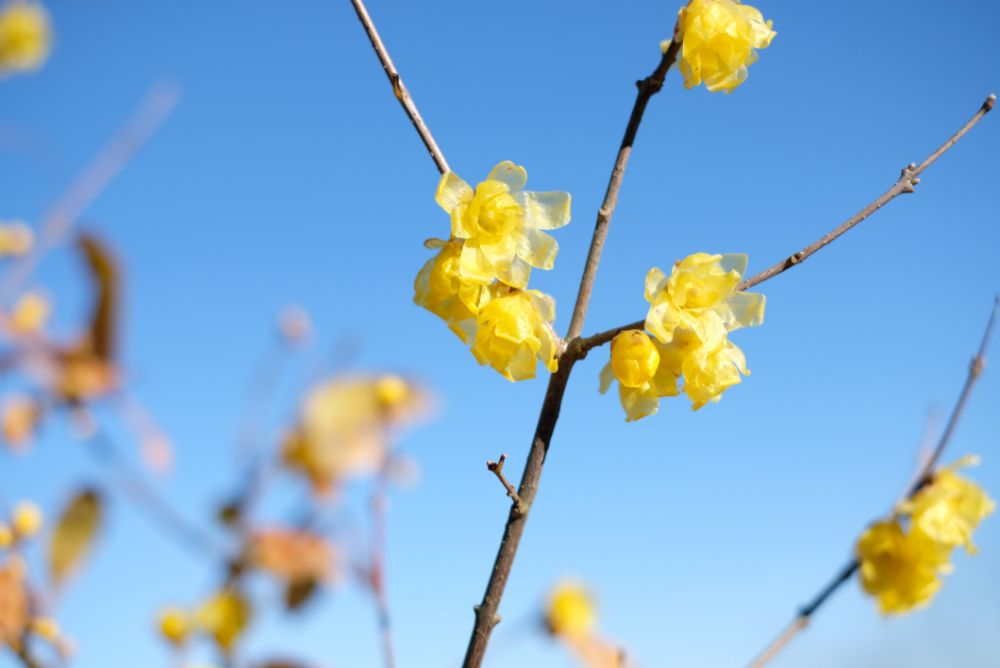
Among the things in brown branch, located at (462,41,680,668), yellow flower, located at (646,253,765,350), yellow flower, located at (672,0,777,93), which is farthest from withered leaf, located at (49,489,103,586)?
yellow flower, located at (672,0,777,93)

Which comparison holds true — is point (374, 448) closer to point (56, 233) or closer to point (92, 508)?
point (92, 508)

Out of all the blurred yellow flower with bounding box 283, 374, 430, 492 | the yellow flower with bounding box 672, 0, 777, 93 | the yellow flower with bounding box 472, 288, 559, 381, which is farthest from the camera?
the yellow flower with bounding box 672, 0, 777, 93

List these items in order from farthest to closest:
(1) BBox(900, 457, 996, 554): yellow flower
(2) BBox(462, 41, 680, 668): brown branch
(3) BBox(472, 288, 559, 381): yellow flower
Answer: (1) BBox(900, 457, 996, 554): yellow flower → (3) BBox(472, 288, 559, 381): yellow flower → (2) BBox(462, 41, 680, 668): brown branch

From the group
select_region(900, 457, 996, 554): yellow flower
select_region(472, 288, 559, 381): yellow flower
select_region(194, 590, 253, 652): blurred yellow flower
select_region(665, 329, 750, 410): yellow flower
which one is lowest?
select_region(194, 590, 253, 652): blurred yellow flower

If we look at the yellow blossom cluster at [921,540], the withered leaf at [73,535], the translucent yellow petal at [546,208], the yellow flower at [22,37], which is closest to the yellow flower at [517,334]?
the translucent yellow petal at [546,208]

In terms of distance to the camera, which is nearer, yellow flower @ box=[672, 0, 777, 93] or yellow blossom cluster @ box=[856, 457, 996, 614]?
yellow flower @ box=[672, 0, 777, 93]

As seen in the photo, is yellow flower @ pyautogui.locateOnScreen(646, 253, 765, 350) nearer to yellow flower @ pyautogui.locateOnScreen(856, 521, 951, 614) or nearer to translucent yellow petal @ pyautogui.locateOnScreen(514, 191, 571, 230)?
translucent yellow petal @ pyautogui.locateOnScreen(514, 191, 571, 230)
